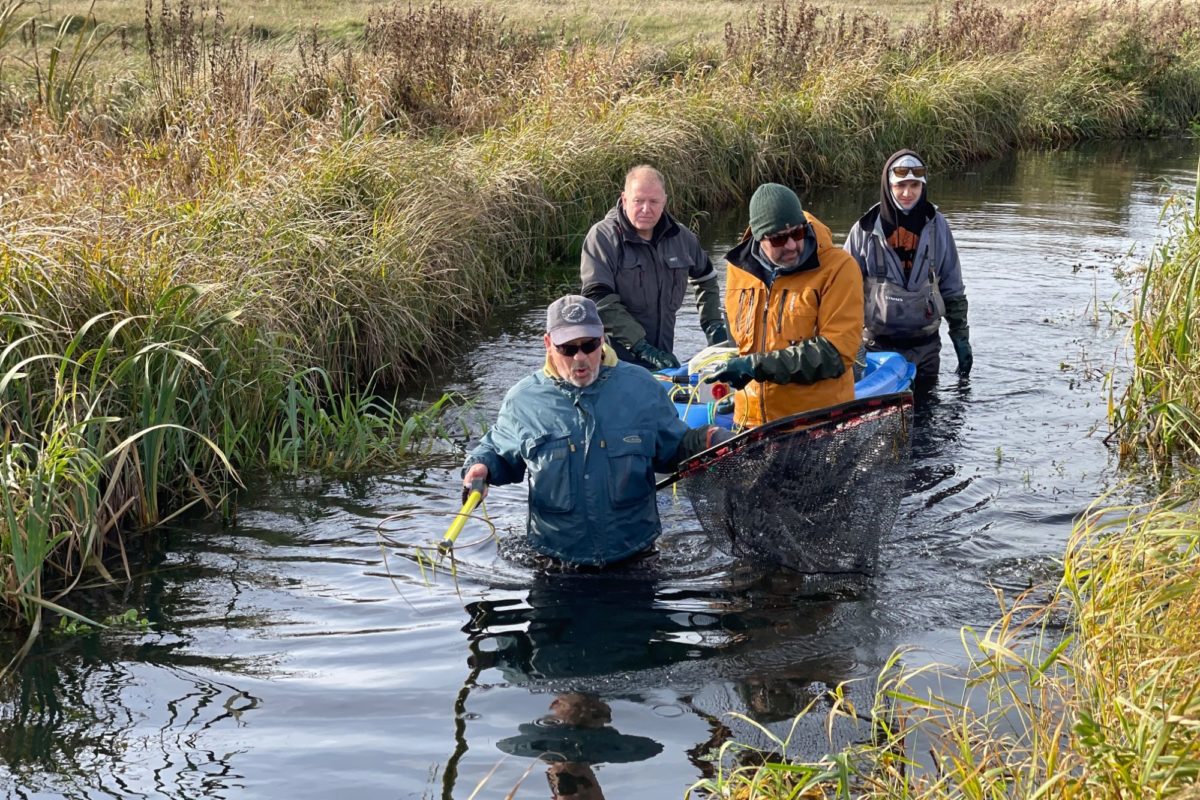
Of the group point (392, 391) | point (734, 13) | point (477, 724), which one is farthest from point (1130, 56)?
point (477, 724)

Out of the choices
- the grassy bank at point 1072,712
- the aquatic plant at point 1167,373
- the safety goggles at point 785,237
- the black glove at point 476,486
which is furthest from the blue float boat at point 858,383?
the grassy bank at point 1072,712

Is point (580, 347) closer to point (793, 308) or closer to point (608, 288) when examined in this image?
point (793, 308)

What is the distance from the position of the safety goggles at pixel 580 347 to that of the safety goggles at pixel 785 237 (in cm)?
109

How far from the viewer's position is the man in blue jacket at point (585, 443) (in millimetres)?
5883

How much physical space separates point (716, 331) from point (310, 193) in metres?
3.80

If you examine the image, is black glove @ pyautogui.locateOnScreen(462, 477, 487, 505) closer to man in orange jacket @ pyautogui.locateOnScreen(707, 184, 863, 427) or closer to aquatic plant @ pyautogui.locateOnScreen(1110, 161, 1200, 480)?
man in orange jacket @ pyautogui.locateOnScreen(707, 184, 863, 427)

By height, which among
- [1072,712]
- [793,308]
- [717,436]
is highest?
[793,308]

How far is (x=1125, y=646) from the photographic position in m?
4.05

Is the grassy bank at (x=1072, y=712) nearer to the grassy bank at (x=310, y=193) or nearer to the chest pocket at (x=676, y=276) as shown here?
the chest pocket at (x=676, y=276)

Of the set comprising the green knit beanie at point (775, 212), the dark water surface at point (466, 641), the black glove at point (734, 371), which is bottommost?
the dark water surface at point (466, 641)

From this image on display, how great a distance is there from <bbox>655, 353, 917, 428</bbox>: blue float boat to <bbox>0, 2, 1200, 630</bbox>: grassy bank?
186 centimetres

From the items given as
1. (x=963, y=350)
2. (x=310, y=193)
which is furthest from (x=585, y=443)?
(x=310, y=193)

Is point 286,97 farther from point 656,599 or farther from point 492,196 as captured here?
point 656,599

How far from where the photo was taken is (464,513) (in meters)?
5.68
